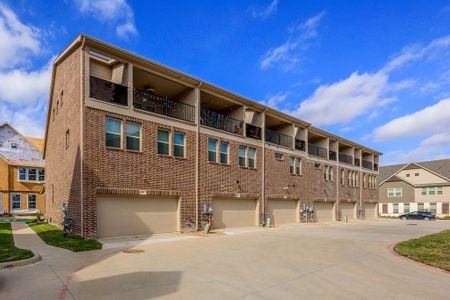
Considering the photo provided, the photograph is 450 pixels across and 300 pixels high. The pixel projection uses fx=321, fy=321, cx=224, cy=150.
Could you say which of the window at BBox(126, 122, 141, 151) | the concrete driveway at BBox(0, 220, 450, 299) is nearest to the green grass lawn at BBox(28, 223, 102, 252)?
the concrete driveway at BBox(0, 220, 450, 299)

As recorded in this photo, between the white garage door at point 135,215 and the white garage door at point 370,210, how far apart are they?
31.2 metres

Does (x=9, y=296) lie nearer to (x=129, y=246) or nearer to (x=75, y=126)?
(x=129, y=246)

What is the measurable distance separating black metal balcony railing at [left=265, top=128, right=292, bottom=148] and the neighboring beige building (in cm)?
3592

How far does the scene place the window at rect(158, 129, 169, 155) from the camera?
1722 centimetres

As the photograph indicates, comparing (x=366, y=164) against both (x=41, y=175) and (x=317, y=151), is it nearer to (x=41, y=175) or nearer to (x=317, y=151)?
(x=317, y=151)

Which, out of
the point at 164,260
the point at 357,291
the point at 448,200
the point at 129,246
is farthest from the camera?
the point at 448,200

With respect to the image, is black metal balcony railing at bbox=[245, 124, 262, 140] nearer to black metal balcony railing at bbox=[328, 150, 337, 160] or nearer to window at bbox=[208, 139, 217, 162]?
window at bbox=[208, 139, 217, 162]

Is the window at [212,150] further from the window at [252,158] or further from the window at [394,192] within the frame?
the window at [394,192]

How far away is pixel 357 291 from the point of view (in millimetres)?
6910

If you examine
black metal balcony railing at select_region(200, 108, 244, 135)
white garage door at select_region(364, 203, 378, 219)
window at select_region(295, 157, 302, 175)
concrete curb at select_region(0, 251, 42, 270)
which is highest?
black metal balcony railing at select_region(200, 108, 244, 135)

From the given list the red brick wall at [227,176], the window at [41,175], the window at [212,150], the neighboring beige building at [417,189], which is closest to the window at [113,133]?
the red brick wall at [227,176]

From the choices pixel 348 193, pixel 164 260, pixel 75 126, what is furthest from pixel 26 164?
pixel 348 193

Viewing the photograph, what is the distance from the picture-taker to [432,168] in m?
54.0

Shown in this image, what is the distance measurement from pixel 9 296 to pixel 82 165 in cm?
815
